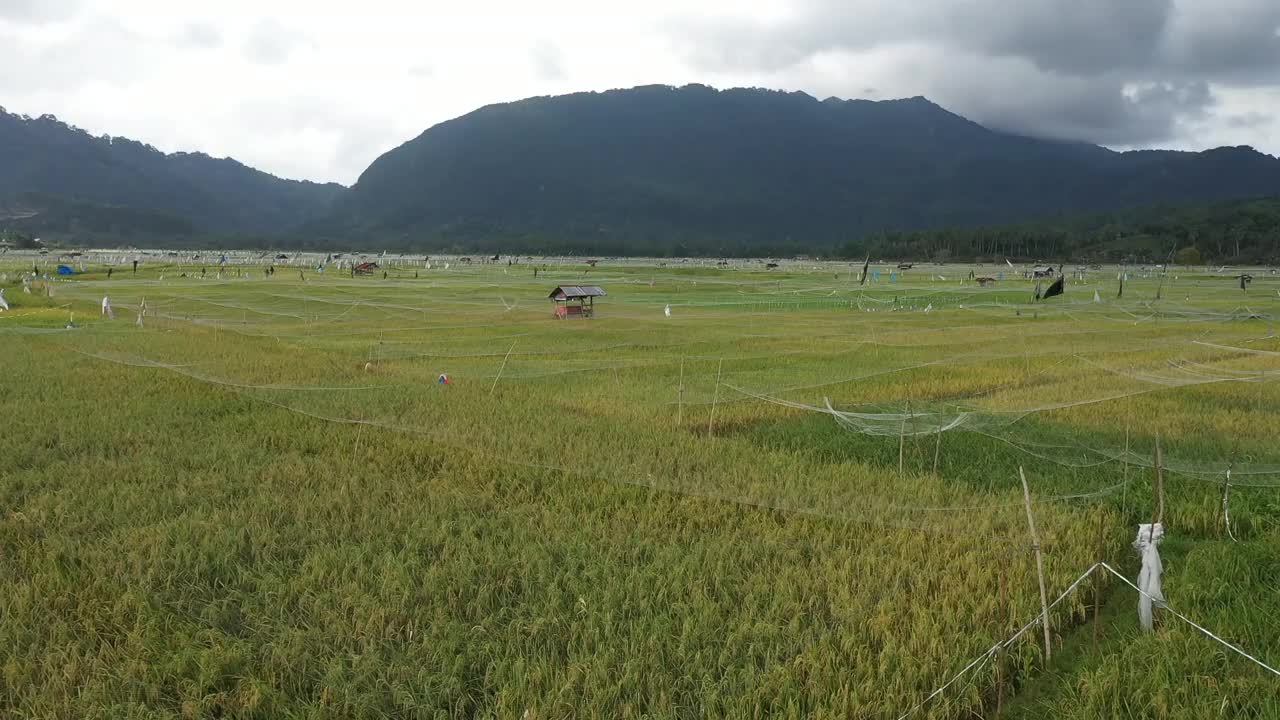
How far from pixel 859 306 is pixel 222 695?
96.0ft

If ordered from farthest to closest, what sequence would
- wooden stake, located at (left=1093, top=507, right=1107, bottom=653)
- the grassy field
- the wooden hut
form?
1. the wooden hut
2. wooden stake, located at (left=1093, top=507, right=1107, bottom=653)
3. the grassy field

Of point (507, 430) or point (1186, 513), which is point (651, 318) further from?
point (1186, 513)

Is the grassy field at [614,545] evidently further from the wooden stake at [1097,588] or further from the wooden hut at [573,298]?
the wooden hut at [573,298]

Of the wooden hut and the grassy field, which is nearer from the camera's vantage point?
the grassy field

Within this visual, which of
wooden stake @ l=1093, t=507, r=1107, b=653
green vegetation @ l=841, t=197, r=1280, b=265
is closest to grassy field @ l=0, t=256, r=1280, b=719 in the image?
wooden stake @ l=1093, t=507, r=1107, b=653

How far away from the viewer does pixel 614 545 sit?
234 inches

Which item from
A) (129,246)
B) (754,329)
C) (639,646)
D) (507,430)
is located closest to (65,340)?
(507,430)

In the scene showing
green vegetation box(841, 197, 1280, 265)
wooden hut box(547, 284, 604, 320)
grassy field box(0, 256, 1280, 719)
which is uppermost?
green vegetation box(841, 197, 1280, 265)

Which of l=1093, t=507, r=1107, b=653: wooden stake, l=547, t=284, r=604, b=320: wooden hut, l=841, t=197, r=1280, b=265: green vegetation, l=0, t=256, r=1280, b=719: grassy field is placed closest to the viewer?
l=0, t=256, r=1280, b=719: grassy field

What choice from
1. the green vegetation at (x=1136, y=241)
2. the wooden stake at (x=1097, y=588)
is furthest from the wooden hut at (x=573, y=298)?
the green vegetation at (x=1136, y=241)

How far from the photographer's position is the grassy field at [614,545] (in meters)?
4.15

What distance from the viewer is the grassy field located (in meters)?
4.15

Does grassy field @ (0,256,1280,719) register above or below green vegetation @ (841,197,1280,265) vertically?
below

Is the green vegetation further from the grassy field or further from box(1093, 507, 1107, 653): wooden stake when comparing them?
box(1093, 507, 1107, 653): wooden stake
